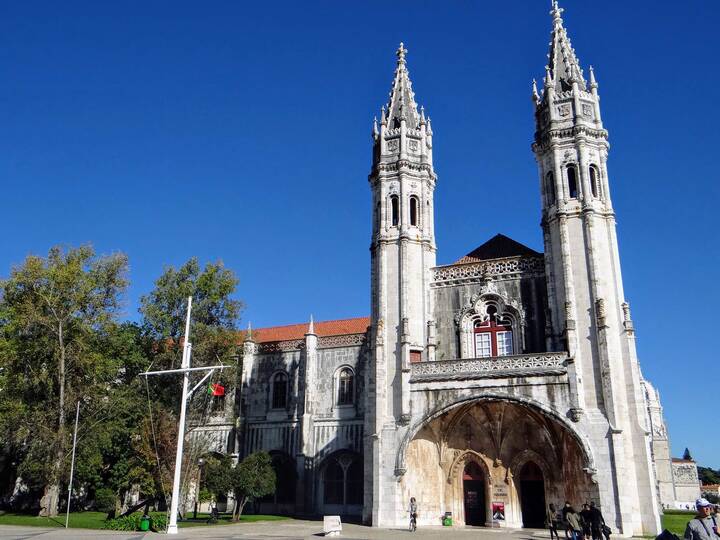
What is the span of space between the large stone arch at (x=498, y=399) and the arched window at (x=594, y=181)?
1008 centimetres

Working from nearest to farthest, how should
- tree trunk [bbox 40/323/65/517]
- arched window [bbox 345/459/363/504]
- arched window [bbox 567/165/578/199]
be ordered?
1. arched window [bbox 567/165/578/199]
2. tree trunk [bbox 40/323/65/517]
3. arched window [bbox 345/459/363/504]

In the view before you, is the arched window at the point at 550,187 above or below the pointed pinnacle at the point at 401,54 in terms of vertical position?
below

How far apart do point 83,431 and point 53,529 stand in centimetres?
780

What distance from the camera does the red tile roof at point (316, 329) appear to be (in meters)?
43.8

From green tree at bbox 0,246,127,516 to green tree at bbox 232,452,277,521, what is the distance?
27.0 ft

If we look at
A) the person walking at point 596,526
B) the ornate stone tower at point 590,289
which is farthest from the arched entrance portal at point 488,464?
the person walking at point 596,526

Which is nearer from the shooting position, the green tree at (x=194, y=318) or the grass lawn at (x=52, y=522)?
the grass lawn at (x=52, y=522)

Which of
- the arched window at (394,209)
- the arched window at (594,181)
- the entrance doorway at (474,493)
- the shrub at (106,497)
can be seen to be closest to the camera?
the entrance doorway at (474,493)

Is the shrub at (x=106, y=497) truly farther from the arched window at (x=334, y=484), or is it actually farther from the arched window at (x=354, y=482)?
the arched window at (x=354, y=482)

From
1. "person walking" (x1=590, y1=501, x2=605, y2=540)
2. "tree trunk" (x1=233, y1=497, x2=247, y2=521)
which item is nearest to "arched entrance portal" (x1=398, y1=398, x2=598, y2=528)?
"person walking" (x1=590, y1=501, x2=605, y2=540)

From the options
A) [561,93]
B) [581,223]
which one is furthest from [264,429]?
[561,93]

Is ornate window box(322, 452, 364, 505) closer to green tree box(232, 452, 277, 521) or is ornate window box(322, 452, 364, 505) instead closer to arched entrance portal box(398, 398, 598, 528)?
green tree box(232, 452, 277, 521)

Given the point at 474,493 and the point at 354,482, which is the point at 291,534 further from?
the point at 354,482

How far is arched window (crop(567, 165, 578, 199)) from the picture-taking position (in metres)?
29.1
